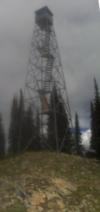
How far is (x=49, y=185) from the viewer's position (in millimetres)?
20906

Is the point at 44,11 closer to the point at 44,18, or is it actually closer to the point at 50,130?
the point at 44,18

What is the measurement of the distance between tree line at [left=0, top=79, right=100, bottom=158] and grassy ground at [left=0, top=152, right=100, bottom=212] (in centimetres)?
392

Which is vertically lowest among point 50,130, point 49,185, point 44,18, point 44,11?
point 49,185

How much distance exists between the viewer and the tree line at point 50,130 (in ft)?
104

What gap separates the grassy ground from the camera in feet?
61.2

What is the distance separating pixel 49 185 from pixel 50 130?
57.6 ft

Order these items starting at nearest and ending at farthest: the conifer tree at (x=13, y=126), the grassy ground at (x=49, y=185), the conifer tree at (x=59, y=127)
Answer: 1. the grassy ground at (x=49, y=185)
2. the conifer tree at (x=59, y=127)
3. the conifer tree at (x=13, y=126)

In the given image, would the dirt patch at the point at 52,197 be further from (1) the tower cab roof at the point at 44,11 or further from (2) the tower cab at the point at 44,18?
(1) the tower cab roof at the point at 44,11

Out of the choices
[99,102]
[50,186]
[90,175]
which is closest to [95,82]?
[99,102]

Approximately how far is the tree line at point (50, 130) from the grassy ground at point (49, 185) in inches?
154

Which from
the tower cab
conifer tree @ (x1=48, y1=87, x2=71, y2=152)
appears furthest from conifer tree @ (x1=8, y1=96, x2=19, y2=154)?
the tower cab

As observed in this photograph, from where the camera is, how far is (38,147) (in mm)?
38938

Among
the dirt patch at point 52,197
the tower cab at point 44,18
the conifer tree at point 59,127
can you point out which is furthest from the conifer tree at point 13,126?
the dirt patch at point 52,197

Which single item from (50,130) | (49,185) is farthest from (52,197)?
(50,130)
